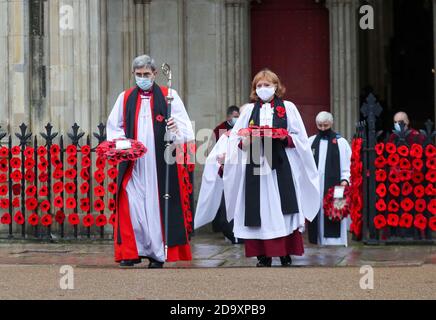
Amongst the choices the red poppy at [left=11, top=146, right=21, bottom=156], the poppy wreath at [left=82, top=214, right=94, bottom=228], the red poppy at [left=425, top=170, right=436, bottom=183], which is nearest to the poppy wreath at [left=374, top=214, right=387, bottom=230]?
the red poppy at [left=425, top=170, right=436, bottom=183]

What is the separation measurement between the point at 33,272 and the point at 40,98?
5.25 meters

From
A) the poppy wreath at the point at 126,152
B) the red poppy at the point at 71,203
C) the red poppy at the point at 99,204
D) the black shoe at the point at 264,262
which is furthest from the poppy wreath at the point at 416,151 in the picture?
the red poppy at the point at 71,203

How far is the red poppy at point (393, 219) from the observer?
16.1 m

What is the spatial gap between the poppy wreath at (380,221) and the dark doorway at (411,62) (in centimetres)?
1332

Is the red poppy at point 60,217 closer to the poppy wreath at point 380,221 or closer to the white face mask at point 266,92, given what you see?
the poppy wreath at point 380,221

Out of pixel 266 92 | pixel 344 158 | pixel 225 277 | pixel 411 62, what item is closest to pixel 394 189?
pixel 344 158

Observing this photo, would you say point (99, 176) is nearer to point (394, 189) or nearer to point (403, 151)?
point (394, 189)

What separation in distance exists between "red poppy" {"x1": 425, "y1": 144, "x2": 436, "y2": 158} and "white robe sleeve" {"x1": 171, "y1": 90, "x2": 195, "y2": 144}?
142 inches

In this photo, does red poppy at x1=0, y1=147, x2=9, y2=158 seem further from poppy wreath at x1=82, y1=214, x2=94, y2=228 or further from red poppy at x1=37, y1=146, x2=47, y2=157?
poppy wreath at x1=82, y1=214, x2=94, y2=228

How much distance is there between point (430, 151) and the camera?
15953 mm

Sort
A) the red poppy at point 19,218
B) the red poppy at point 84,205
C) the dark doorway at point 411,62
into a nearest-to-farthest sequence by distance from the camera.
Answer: the red poppy at point 84,205 < the red poppy at point 19,218 < the dark doorway at point 411,62

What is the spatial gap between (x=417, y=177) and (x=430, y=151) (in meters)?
0.35

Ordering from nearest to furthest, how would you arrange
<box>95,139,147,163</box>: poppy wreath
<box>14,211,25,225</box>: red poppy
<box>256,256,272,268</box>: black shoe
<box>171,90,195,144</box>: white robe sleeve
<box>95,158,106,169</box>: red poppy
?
1. <box>95,139,147,163</box>: poppy wreath
2. <box>171,90,195,144</box>: white robe sleeve
3. <box>256,256,272,268</box>: black shoe
4. <box>95,158,106,169</box>: red poppy
5. <box>14,211,25,225</box>: red poppy

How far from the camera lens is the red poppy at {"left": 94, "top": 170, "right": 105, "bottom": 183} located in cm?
1677
